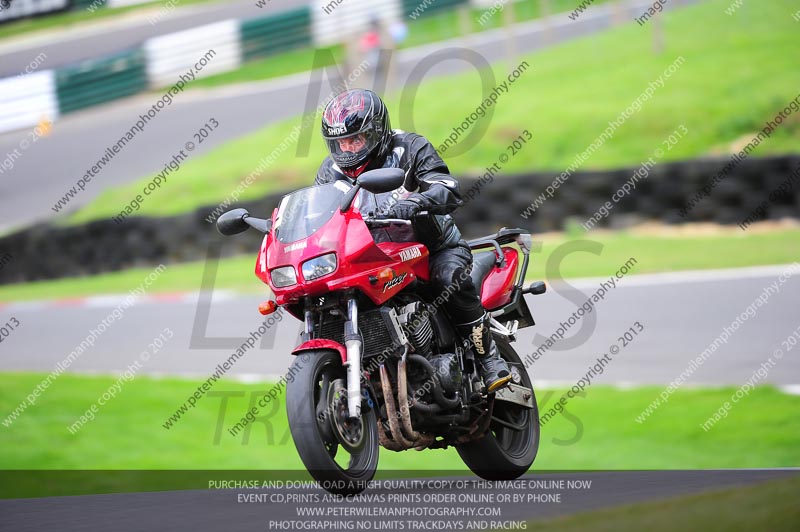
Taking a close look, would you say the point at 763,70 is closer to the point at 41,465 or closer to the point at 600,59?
the point at 600,59

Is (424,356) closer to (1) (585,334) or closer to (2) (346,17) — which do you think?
(1) (585,334)

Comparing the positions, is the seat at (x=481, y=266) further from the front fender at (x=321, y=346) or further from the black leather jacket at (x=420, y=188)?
the front fender at (x=321, y=346)

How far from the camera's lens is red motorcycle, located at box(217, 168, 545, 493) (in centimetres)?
464

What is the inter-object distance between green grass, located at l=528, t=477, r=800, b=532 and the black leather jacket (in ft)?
6.79

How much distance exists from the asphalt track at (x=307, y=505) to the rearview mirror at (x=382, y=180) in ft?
4.70

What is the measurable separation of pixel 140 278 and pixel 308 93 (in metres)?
9.46

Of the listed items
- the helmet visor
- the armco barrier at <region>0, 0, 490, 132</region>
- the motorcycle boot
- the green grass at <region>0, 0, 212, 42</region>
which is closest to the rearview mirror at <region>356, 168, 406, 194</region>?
the helmet visor

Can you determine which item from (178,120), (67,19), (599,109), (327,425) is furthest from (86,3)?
(327,425)

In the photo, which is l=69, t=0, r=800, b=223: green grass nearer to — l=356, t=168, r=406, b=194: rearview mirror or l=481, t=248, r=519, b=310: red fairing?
l=481, t=248, r=519, b=310: red fairing

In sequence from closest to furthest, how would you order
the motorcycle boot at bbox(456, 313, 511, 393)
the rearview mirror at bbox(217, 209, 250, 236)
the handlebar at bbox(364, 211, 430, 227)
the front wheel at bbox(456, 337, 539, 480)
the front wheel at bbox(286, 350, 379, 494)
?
the front wheel at bbox(286, 350, 379, 494) → the handlebar at bbox(364, 211, 430, 227) → the rearview mirror at bbox(217, 209, 250, 236) → the motorcycle boot at bbox(456, 313, 511, 393) → the front wheel at bbox(456, 337, 539, 480)

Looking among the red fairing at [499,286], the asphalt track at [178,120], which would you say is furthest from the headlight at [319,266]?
the asphalt track at [178,120]

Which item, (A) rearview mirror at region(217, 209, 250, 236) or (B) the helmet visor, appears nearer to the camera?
(B) the helmet visor

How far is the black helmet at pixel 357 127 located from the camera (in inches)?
207

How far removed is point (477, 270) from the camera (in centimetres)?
599
